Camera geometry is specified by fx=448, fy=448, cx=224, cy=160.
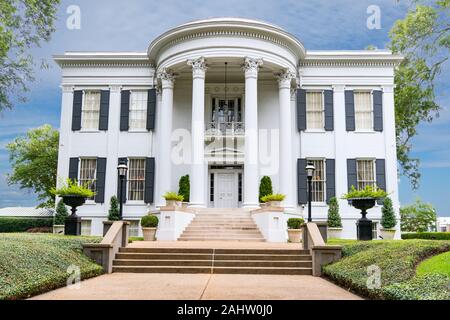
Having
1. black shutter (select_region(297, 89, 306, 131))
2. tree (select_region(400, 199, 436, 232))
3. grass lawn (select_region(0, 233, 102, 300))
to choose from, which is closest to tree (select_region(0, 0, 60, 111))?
grass lawn (select_region(0, 233, 102, 300))

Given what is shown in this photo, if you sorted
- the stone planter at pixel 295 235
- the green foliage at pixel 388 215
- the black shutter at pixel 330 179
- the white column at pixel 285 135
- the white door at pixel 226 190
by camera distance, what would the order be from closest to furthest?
the stone planter at pixel 295 235 < the green foliage at pixel 388 215 < the white column at pixel 285 135 < the black shutter at pixel 330 179 < the white door at pixel 226 190

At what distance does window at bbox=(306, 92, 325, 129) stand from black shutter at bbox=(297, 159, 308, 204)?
2224 millimetres

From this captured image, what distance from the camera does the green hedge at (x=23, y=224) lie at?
27656mm

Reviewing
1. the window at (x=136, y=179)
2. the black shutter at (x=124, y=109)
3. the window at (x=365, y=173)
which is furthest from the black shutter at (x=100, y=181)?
the window at (x=365, y=173)

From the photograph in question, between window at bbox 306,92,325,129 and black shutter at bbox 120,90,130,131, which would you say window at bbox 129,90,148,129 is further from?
window at bbox 306,92,325,129

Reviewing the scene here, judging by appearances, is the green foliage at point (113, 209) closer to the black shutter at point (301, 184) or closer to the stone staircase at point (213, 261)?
the black shutter at point (301, 184)

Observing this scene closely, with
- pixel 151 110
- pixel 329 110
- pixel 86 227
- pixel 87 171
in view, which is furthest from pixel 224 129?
pixel 86 227

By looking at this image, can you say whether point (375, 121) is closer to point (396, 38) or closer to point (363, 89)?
point (363, 89)

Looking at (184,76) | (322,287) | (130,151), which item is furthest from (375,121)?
(322,287)

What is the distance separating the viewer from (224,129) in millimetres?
24875

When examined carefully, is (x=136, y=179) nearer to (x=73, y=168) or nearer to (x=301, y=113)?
(x=73, y=168)

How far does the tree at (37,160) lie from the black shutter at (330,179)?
21.4 m

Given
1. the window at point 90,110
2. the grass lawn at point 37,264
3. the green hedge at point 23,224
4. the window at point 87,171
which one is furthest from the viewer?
the green hedge at point 23,224

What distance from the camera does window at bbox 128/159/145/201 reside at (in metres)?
24.9
